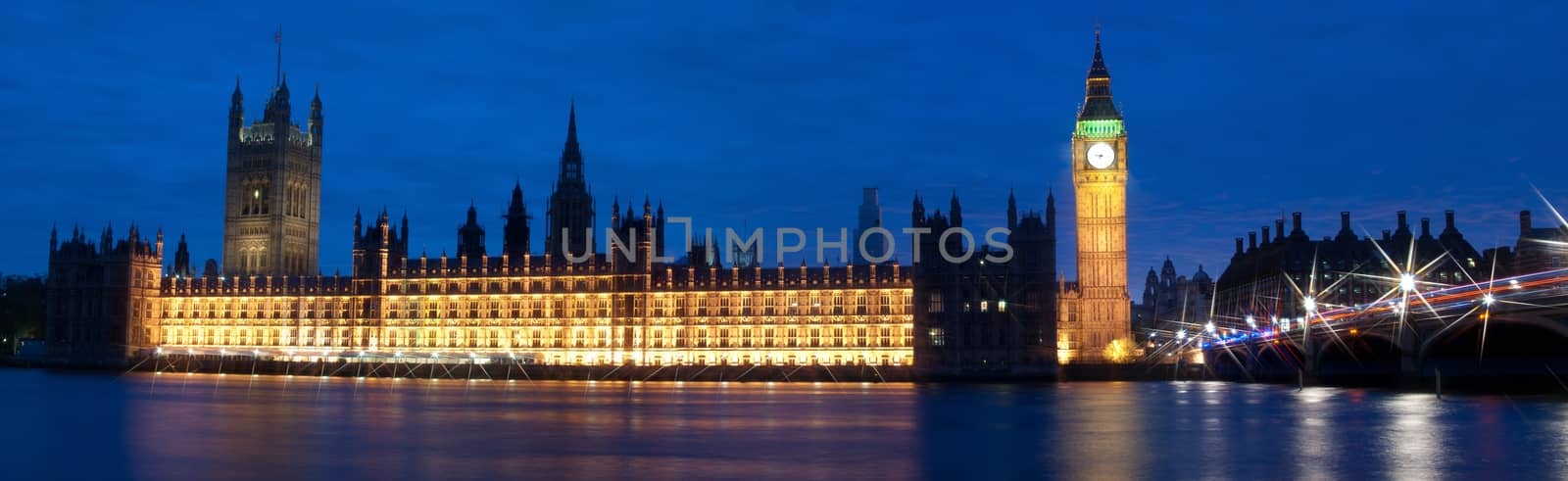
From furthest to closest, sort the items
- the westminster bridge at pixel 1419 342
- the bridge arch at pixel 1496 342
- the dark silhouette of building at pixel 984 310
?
the dark silhouette of building at pixel 984 310 < the bridge arch at pixel 1496 342 < the westminster bridge at pixel 1419 342

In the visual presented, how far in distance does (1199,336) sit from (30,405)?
98475 millimetres

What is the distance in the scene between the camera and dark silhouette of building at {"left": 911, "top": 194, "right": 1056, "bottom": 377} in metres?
117

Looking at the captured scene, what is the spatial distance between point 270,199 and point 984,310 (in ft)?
311

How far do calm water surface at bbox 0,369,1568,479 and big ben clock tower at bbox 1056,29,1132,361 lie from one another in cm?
Result: 6010

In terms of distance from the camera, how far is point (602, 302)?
133250mm

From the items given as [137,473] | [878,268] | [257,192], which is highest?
[257,192]

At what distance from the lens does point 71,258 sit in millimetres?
146500

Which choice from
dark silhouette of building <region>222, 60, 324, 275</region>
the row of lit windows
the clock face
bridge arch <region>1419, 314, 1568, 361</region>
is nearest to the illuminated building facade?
the row of lit windows

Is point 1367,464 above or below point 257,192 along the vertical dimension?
below

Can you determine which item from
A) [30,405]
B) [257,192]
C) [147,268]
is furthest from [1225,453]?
[257,192]

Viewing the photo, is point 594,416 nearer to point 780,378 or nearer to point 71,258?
point 780,378

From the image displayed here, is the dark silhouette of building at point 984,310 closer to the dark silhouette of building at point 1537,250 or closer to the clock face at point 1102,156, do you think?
the clock face at point 1102,156

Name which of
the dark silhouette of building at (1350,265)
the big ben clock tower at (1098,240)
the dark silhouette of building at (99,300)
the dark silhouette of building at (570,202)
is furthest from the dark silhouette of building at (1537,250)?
the dark silhouette of building at (99,300)

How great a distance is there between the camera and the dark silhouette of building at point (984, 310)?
117 meters
